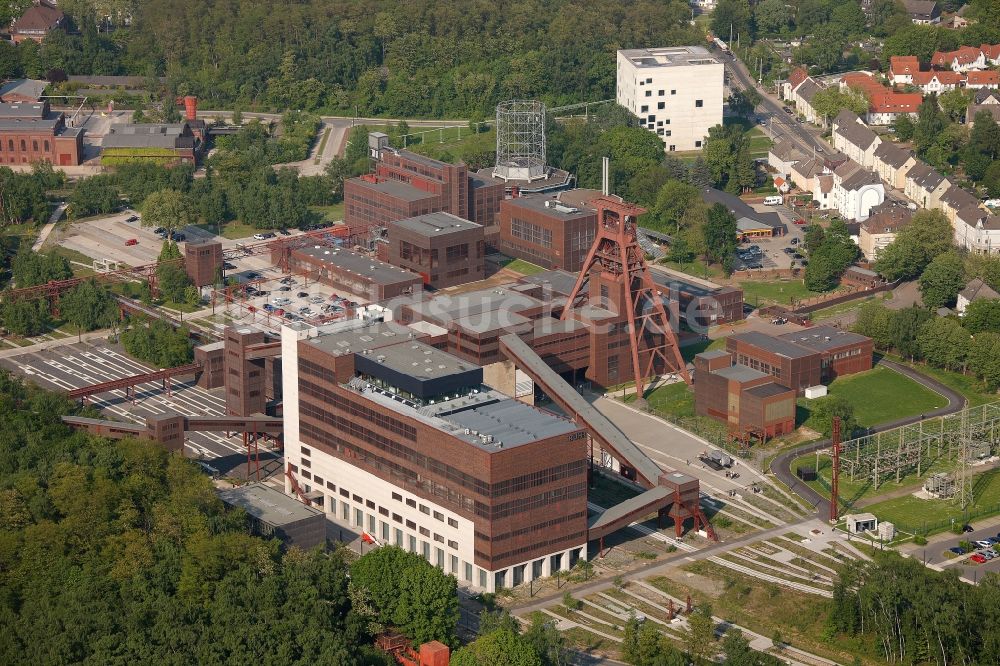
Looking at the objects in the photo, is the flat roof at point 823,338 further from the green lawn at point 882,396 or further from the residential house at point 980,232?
the residential house at point 980,232

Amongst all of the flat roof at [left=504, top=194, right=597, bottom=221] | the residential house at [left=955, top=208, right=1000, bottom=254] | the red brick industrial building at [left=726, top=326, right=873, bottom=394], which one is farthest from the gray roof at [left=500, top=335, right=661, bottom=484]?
the residential house at [left=955, top=208, right=1000, bottom=254]

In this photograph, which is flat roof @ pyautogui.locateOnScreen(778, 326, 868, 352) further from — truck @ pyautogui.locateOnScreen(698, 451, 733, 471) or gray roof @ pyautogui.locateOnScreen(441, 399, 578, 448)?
gray roof @ pyautogui.locateOnScreen(441, 399, 578, 448)

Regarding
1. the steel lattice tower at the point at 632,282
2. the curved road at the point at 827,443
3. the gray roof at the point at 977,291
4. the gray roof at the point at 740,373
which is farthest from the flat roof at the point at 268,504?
the gray roof at the point at 977,291

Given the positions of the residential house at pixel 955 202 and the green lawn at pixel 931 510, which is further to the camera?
the residential house at pixel 955 202

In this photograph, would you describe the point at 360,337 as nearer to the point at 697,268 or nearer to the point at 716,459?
the point at 716,459

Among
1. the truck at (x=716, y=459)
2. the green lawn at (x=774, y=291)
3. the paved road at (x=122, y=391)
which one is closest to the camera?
the truck at (x=716, y=459)

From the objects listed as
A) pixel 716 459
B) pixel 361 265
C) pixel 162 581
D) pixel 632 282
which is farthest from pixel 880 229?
pixel 162 581

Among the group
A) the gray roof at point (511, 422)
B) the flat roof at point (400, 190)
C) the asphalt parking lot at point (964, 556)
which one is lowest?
the asphalt parking lot at point (964, 556)
